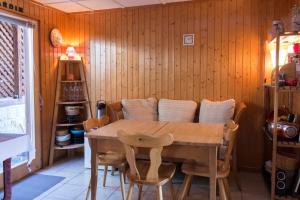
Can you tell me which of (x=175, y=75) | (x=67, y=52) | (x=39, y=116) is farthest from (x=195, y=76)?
(x=39, y=116)

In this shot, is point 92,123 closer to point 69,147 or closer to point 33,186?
point 33,186

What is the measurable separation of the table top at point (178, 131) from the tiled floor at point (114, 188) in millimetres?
764

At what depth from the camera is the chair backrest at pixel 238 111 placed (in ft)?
10.6

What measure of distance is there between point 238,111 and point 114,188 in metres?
1.72

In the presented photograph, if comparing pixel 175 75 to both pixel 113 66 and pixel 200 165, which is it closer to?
pixel 113 66

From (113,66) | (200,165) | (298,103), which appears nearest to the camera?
(200,165)

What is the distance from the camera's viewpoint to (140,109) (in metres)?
3.84

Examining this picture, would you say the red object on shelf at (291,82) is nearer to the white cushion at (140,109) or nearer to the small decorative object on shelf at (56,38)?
the white cushion at (140,109)

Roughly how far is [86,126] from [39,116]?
1450mm

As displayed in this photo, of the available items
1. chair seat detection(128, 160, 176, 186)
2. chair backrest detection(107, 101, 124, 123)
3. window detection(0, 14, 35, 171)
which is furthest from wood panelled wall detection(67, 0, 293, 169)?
chair seat detection(128, 160, 176, 186)

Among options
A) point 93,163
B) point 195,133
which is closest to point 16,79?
point 93,163

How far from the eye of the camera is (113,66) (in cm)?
424

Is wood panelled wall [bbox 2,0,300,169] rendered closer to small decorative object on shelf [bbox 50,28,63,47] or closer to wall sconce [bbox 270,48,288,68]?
small decorative object on shelf [bbox 50,28,63,47]

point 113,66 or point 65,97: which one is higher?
point 113,66
